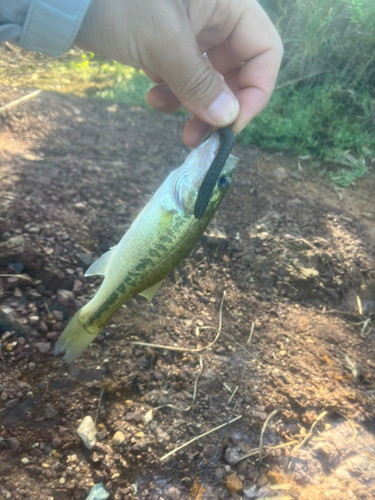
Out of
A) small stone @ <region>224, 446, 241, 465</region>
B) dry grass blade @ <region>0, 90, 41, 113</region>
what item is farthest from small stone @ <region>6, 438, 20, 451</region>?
dry grass blade @ <region>0, 90, 41, 113</region>

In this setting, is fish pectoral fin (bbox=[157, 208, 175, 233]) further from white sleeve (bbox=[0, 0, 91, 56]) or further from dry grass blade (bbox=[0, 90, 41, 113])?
dry grass blade (bbox=[0, 90, 41, 113])

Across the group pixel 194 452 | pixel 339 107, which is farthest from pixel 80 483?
pixel 339 107

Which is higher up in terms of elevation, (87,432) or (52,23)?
(52,23)

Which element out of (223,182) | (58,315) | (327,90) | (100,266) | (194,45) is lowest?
(58,315)

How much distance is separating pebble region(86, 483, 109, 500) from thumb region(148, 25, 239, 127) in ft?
7.53

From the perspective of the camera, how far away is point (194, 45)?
1978mm

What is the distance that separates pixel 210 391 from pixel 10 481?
135 cm

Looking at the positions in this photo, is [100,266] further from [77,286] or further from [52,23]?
[52,23]

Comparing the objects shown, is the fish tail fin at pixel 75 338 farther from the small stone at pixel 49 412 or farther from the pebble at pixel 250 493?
the pebble at pixel 250 493

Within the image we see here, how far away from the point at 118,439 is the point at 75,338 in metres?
0.70

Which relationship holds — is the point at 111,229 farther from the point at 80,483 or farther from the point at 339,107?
the point at 339,107

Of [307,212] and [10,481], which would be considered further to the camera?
[307,212]

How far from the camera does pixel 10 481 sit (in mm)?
1820

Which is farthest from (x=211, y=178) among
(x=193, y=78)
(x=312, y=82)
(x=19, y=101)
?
(x=312, y=82)
